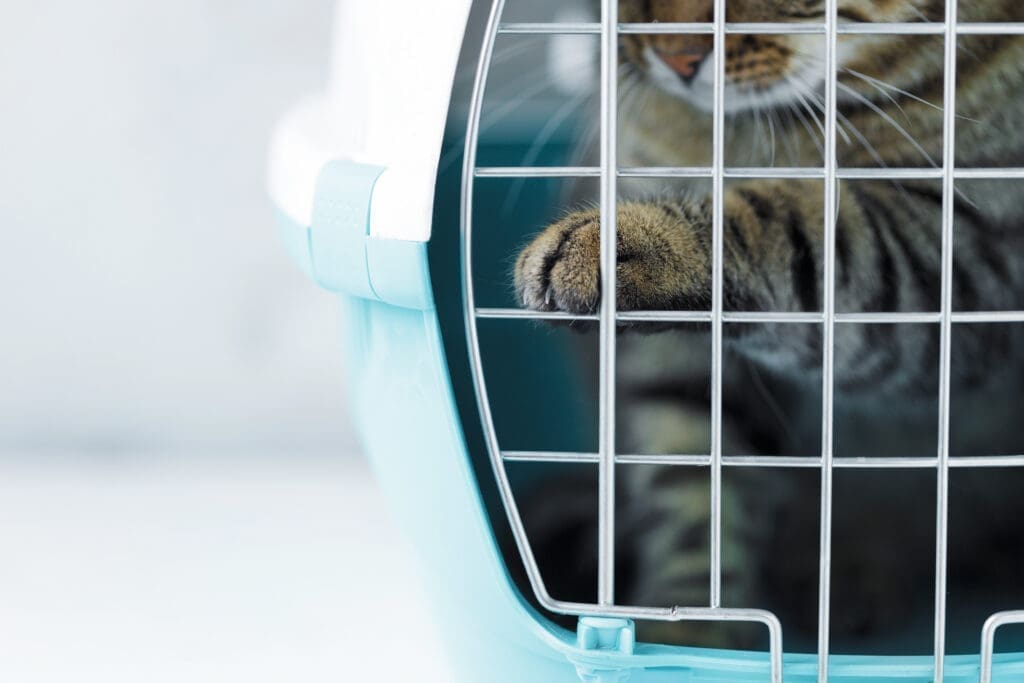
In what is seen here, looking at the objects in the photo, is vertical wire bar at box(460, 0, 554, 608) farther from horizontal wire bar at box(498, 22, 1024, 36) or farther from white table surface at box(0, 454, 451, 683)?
white table surface at box(0, 454, 451, 683)

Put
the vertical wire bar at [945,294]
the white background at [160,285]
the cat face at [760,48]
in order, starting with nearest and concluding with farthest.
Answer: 1. the vertical wire bar at [945,294]
2. the cat face at [760,48]
3. the white background at [160,285]

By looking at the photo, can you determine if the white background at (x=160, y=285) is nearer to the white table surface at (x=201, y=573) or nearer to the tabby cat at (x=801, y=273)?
the white table surface at (x=201, y=573)

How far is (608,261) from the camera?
2.18 feet

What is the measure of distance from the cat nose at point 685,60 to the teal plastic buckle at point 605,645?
330 mm

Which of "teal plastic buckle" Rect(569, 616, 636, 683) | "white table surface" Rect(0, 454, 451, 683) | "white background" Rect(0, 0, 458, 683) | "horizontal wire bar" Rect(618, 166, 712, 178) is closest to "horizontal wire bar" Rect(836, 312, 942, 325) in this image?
"horizontal wire bar" Rect(618, 166, 712, 178)

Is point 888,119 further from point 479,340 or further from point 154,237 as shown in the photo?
point 154,237

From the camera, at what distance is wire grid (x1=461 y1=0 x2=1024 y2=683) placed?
0.65 meters

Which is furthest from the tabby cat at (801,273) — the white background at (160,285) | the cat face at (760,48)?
the white background at (160,285)

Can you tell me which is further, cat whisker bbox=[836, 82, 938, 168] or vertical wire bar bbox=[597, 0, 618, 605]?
cat whisker bbox=[836, 82, 938, 168]

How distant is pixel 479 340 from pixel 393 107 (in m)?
0.15

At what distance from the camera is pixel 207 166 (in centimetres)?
148

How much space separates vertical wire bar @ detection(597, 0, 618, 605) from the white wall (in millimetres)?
858

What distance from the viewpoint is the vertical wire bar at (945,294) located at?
642 mm

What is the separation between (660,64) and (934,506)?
336mm
